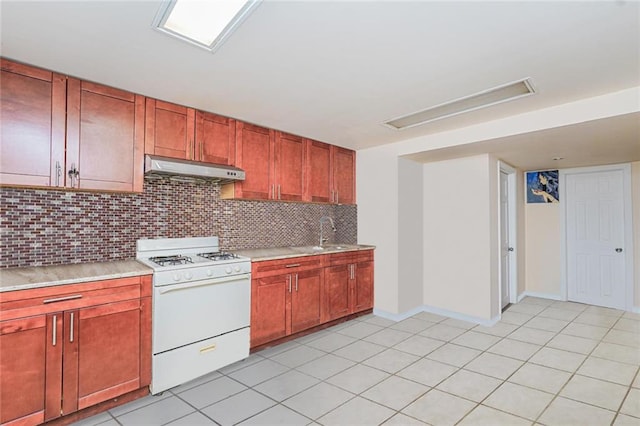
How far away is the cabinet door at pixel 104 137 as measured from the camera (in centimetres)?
237

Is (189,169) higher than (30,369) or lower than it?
higher

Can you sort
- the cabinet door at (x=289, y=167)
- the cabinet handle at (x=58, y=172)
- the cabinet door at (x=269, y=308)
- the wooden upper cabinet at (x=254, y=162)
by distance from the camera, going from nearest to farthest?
the cabinet handle at (x=58, y=172) < the cabinet door at (x=269, y=308) < the wooden upper cabinet at (x=254, y=162) < the cabinet door at (x=289, y=167)

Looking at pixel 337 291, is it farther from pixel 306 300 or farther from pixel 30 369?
pixel 30 369

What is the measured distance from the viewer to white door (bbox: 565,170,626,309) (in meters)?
4.63

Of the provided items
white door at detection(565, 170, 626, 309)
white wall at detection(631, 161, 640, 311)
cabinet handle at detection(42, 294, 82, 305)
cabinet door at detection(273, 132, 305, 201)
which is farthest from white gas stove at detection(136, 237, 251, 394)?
white wall at detection(631, 161, 640, 311)

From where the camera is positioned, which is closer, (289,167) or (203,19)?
(203,19)

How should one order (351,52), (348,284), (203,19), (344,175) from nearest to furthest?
(203,19)
(351,52)
(348,284)
(344,175)

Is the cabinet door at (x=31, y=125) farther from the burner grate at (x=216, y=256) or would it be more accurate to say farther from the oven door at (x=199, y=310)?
the burner grate at (x=216, y=256)

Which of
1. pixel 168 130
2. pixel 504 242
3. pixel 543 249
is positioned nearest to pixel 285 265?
pixel 168 130

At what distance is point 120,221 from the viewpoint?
280 centimetres

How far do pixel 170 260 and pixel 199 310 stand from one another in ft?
1.56

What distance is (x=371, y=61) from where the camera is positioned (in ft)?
6.94

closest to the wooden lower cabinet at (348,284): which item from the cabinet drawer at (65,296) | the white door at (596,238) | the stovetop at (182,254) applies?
the stovetop at (182,254)

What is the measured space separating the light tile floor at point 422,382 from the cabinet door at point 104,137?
5.34 ft
